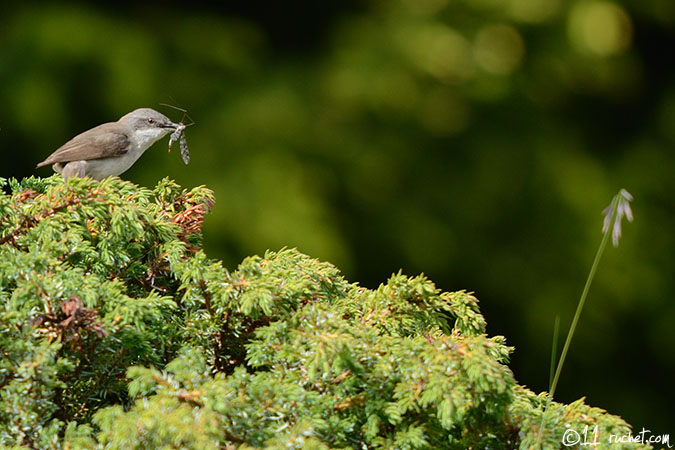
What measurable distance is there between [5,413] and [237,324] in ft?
1.16

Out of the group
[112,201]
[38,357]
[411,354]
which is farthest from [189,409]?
[112,201]

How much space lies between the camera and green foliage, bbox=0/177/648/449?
39.8 inches

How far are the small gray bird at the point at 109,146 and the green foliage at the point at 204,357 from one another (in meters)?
0.89

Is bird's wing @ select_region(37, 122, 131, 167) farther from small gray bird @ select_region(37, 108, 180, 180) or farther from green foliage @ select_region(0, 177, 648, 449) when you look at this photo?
green foliage @ select_region(0, 177, 648, 449)

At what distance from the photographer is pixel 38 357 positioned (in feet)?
3.34

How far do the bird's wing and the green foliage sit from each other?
876 mm

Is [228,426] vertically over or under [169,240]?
under

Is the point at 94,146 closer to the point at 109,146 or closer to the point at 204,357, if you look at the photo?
the point at 109,146

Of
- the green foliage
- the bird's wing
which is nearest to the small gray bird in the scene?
the bird's wing

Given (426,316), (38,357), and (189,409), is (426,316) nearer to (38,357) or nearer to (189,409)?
(189,409)

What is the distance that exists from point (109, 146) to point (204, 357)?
125 centimetres

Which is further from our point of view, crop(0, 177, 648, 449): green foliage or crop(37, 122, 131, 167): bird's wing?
crop(37, 122, 131, 167): bird's wing

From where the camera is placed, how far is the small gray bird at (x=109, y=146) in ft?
7.19

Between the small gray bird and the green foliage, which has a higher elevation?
the small gray bird
